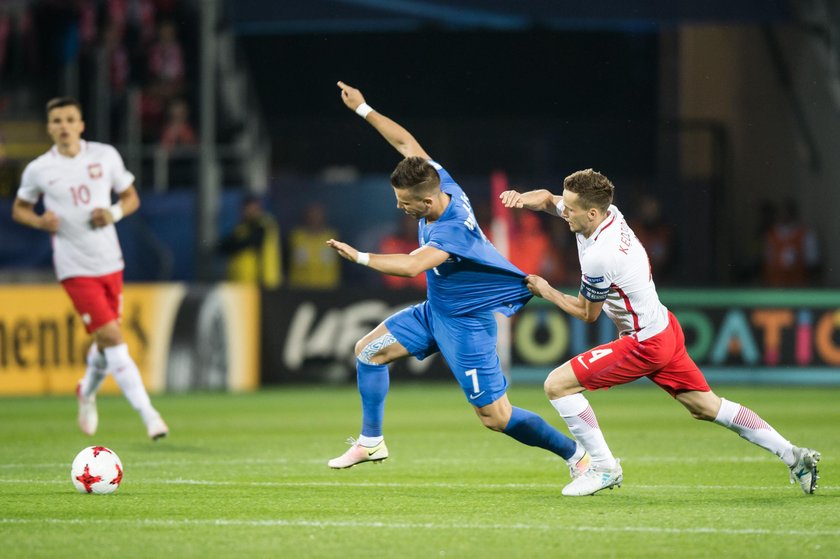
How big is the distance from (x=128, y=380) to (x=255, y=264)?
24.4 feet

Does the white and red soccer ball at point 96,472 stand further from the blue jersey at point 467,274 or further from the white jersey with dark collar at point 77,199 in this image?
the white jersey with dark collar at point 77,199

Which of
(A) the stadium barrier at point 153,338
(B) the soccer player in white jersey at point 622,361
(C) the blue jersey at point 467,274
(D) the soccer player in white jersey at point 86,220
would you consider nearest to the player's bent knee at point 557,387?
(B) the soccer player in white jersey at point 622,361

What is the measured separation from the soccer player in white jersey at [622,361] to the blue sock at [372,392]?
1.23 m

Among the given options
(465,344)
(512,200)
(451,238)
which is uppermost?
(512,200)

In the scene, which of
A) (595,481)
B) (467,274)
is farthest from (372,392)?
(595,481)

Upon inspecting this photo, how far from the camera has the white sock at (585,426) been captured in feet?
27.1

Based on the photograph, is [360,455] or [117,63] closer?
[360,455]

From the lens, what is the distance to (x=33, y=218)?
37.4 ft

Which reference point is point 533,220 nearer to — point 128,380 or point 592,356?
point 128,380

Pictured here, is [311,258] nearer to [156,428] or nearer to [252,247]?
[252,247]

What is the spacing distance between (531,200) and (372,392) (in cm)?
153

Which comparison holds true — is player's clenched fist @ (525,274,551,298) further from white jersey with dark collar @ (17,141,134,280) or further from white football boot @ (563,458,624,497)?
white jersey with dark collar @ (17,141,134,280)

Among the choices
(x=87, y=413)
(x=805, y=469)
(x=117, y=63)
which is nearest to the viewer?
(x=805, y=469)

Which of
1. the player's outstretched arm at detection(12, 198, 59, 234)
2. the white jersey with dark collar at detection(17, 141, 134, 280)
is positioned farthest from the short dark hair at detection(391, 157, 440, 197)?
the player's outstretched arm at detection(12, 198, 59, 234)
